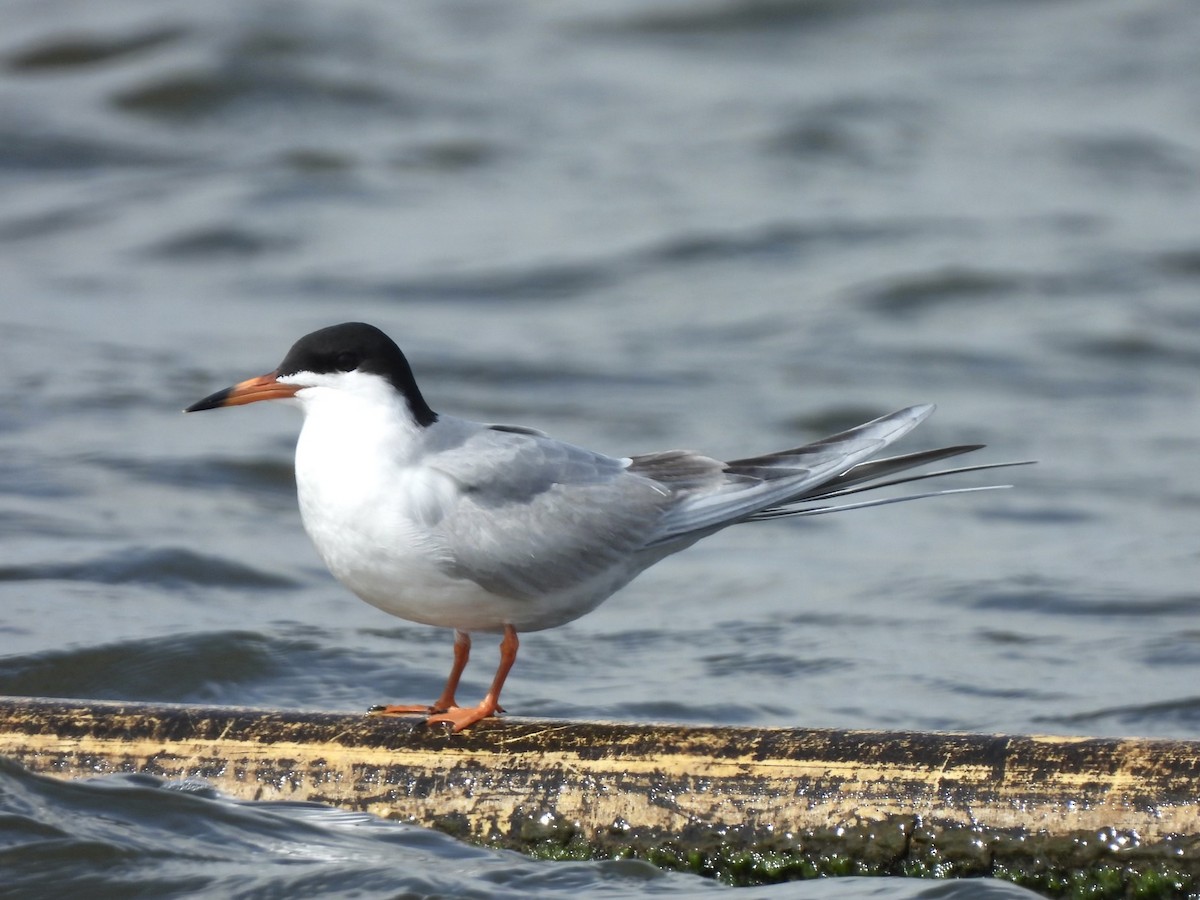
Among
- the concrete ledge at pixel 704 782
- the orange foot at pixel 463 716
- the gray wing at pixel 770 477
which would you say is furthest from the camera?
the gray wing at pixel 770 477

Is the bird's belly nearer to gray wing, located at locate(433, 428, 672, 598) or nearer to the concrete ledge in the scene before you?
gray wing, located at locate(433, 428, 672, 598)

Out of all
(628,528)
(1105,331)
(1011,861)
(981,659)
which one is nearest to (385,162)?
(1105,331)

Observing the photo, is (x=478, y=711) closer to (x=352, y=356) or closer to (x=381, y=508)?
(x=381, y=508)

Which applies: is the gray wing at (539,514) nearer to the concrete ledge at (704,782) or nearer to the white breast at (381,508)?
the white breast at (381,508)

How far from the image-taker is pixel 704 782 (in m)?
3.32

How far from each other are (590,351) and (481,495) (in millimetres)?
7203

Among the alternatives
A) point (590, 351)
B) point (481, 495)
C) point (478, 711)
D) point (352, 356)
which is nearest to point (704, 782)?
point (478, 711)

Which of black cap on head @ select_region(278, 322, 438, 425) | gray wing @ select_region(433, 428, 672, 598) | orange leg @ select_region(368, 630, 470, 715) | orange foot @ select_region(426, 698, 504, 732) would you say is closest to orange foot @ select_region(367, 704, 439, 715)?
orange leg @ select_region(368, 630, 470, 715)

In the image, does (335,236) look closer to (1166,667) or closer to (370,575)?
(1166,667)

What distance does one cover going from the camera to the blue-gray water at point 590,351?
212 inches

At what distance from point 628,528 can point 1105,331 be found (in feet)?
27.1

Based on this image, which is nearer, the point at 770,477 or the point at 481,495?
the point at 481,495

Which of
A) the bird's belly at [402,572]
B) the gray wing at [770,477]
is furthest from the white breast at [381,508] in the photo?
the gray wing at [770,477]

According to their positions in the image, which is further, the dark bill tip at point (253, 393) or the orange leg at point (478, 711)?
the dark bill tip at point (253, 393)
